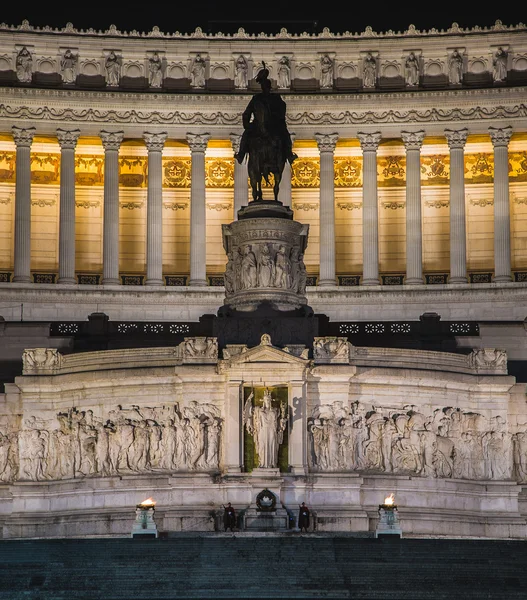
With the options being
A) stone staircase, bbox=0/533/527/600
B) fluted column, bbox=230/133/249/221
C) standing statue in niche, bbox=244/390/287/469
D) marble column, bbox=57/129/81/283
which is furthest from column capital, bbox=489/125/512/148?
stone staircase, bbox=0/533/527/600

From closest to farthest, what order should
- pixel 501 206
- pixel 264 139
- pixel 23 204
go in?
pixel 264 139 < pixel 23 204 < pixel 501 206

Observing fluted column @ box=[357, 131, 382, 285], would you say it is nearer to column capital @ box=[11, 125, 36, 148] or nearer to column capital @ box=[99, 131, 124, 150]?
column capital @ box=[99, 131, 124, 150]

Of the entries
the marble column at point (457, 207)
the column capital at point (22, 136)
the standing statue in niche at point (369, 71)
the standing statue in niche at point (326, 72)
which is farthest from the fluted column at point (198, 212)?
the marble column at point (457, 207)

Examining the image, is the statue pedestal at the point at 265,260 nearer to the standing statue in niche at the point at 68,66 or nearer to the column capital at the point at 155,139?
the column capital at the point at 155,139

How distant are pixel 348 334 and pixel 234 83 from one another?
99.1 ft

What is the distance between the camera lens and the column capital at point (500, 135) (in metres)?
110

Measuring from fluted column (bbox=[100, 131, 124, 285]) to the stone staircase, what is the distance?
53.7 meters

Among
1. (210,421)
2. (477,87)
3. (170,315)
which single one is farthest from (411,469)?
(477,87)

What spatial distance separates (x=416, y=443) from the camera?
226 ft

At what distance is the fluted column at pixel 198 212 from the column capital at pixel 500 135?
16.9 m

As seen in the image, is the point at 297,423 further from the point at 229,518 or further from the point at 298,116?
the point at 298,116

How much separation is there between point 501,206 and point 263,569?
196 feet

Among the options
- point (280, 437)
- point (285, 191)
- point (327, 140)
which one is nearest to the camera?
point (280, 437)

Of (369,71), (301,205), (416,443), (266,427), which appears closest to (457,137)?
(369,71)
